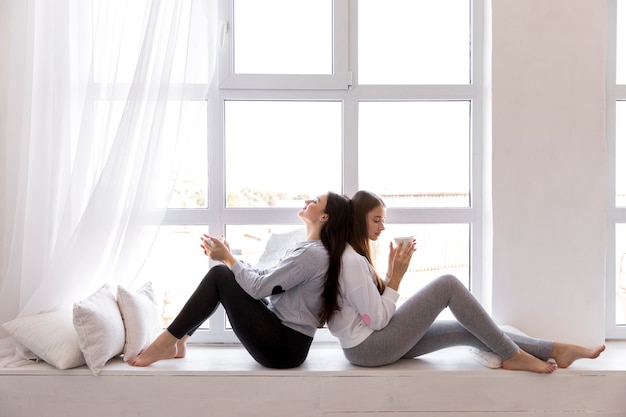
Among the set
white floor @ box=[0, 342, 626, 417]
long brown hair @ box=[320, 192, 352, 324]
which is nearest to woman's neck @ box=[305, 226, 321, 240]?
long brown hair @ box=[320, 192, 352, 324]

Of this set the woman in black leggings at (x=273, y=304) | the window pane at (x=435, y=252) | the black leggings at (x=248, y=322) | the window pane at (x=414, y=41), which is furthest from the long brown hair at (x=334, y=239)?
the window pane at (x=414, y=41)

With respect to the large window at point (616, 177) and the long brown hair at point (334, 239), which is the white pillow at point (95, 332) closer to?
the long brown hair at point (334, 239)

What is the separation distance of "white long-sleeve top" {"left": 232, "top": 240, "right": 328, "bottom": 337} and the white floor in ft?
0.76

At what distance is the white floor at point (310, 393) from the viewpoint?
2236 millimetres

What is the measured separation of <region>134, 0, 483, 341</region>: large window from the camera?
9.14 feet

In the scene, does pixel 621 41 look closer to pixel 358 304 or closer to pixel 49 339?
pixel 358 304

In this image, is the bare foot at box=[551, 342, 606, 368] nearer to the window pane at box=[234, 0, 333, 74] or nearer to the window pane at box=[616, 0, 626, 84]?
→ the window pane at box=[616, 0, 626, 84]

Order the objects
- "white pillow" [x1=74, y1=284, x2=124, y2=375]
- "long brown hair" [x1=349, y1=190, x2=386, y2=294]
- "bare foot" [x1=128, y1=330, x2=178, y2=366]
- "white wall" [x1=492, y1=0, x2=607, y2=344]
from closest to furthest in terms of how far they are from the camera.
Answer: "white pillow" [x1=74, y1=284, x2=124, y2=375], "bare foot" [x1=128, y1=330, x2=178, y2=366], "long brown hair" [x1=349, y1=190, x2=386, y2=294], "white wall" [x1=492, y1=0, x2=607, y2=344]

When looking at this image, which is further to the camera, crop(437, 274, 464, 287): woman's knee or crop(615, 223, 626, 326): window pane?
crop(615, 223, 626, 326): window pane

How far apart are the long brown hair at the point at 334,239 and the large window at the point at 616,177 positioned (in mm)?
1416

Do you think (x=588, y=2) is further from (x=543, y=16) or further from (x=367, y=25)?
(x=367, y=25)

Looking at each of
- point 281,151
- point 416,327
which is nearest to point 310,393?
point 416,327

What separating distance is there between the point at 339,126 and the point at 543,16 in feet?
3.56

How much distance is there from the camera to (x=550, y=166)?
265 centimetres
